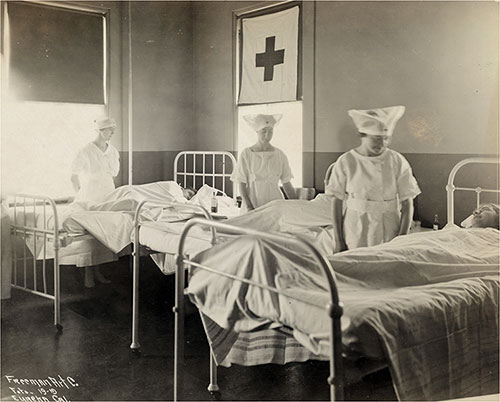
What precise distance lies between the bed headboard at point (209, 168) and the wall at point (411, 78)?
66 mm

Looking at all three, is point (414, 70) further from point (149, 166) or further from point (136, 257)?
point (136, 257)

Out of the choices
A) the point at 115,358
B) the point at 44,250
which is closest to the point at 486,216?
the point at 115,358

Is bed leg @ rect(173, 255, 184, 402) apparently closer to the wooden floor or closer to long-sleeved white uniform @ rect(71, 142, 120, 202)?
the wooden floor

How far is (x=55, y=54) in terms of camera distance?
2.58m

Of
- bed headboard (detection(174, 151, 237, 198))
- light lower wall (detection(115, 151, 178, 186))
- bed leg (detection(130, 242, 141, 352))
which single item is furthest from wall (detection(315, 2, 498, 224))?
bed leg (detection(130, 242, 141, 352))

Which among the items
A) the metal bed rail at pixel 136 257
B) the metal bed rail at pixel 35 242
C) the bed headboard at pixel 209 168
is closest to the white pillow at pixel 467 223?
the bed headboard at pixel 209 168

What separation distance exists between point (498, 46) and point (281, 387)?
182cm

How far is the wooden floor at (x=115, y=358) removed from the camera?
2574 millimetres

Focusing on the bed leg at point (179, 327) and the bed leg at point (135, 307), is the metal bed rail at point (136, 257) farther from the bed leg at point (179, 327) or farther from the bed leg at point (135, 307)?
the bed leg at point (179, 327)

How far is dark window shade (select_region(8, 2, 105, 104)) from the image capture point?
251 cm

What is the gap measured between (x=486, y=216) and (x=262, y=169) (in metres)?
1.01

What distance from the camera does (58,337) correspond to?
2.83m

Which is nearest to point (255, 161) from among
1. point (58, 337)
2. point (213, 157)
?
point (213, 157)

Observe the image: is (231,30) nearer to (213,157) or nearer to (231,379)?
(213,157)
